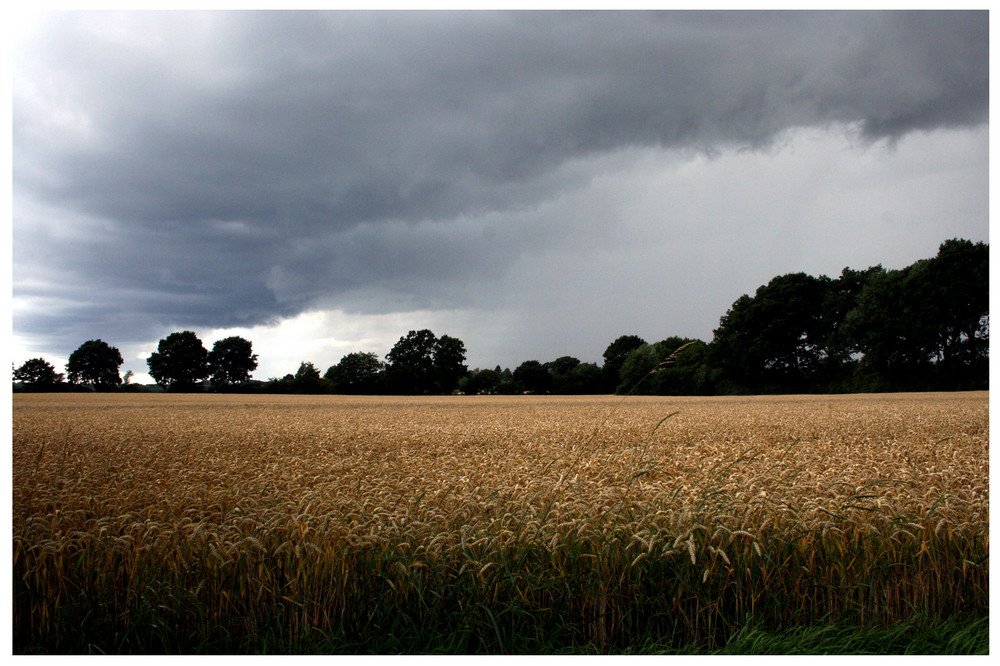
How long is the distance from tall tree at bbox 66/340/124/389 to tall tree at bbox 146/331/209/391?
24.0 inches

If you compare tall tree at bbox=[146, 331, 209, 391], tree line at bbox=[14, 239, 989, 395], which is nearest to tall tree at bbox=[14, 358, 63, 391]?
tree line at bbox=[14, 239, 989, 395]

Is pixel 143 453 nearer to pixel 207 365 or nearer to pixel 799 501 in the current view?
pixel 207 365

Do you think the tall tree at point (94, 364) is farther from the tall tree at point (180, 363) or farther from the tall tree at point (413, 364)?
the tall tree at point (413, 364)

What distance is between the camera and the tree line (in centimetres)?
1336

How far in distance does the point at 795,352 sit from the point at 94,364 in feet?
106

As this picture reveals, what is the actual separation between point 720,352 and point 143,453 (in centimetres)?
3493

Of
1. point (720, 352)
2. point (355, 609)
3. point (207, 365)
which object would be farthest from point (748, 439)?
point (720, 352)

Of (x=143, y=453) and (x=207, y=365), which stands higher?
(x=207, y=365)

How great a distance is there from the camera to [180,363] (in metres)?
12.5

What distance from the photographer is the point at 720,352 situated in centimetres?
3706

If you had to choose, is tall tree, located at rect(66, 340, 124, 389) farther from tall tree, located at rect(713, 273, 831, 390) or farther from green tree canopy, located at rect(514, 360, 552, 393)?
green tree canopy, located at rect(514, 360, 552, 393)

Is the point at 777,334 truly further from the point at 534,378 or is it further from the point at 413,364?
the point at 413,364
